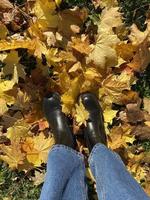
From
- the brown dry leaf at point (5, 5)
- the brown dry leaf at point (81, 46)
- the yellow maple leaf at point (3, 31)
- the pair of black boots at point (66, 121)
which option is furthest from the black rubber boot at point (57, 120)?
the brown dry leaf at point (5, 5)

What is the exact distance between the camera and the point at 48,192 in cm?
178

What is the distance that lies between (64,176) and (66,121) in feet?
1.02

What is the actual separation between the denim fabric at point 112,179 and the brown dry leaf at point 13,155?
1.17ft

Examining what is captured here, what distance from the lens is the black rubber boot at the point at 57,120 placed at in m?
2.04

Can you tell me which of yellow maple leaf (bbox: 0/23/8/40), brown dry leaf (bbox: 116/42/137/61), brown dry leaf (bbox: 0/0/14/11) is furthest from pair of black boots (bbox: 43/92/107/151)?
brown dry leaf (bbox: 0/0/14/11)

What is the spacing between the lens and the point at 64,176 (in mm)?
1880

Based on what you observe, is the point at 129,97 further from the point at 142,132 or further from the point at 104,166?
the point at 104,166

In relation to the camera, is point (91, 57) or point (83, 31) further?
point (83, 31)

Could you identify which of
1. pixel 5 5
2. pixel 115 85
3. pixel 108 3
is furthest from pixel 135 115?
pixel 5 5

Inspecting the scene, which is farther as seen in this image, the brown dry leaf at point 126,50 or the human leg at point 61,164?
the brown dry leaf at point 126,50

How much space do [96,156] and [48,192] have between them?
0.95 ft

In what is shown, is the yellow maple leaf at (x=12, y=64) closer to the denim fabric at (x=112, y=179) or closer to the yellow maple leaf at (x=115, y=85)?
the yellow maple leaf at (x=115, y=85)

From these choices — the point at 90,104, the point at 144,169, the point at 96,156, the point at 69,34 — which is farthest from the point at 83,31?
the point at 144,169

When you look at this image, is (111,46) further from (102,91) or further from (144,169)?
(144,169)
